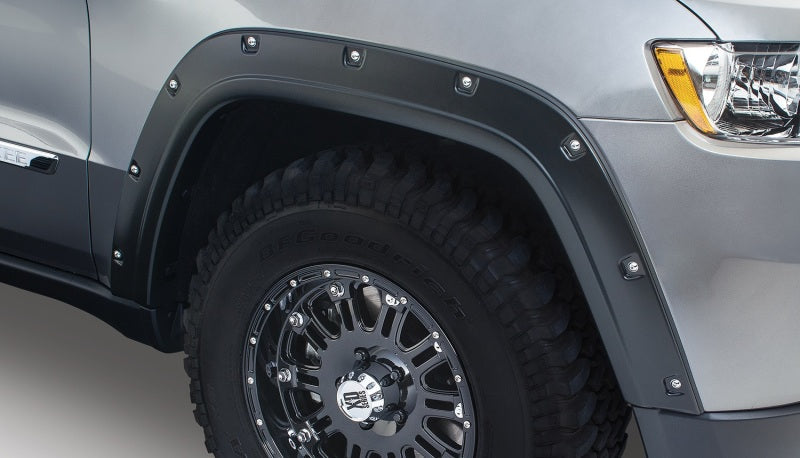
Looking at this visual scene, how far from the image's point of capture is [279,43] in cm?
183

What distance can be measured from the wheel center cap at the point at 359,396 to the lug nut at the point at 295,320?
16cm

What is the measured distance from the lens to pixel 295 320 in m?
2.06

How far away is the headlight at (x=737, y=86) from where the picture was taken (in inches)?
60.0

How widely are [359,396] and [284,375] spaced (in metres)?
0.21

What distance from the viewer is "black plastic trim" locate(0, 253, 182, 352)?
226 cm

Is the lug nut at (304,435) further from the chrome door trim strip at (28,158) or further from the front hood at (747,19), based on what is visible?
the front hood at (747,19)

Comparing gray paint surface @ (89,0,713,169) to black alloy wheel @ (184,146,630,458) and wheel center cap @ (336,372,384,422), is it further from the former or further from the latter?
wheel center cap @ (336,372,384,422)

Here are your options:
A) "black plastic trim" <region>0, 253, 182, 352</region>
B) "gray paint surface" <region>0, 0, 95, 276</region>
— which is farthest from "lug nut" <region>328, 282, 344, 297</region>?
"gray paint surface" <region>0, 0, 95, 276</region>

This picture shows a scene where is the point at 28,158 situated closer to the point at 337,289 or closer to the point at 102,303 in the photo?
the point at 102,303

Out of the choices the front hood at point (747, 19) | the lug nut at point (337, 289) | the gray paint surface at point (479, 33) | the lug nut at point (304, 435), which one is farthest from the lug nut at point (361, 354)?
the front hood at point (747, 19)

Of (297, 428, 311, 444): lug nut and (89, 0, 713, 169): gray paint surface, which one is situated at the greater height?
(89, 0, 713, 169): gray paint surface

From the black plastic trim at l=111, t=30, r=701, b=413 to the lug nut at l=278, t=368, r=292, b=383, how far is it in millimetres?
584

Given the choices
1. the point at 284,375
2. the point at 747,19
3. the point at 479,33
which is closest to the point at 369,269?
the point at 284,375

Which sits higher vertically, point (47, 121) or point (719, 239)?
point (719, 239)
